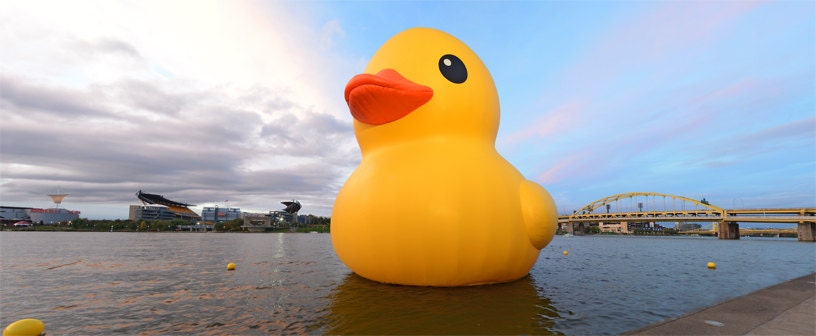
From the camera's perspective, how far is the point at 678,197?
234 ft

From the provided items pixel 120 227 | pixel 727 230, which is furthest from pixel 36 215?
pixel 727 230

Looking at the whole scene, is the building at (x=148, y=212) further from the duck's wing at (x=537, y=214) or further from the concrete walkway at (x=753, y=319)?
the concrete walkway at (x=753, y=319)

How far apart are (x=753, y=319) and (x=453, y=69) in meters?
6.81

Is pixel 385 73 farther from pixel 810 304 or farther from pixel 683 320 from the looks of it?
pixel 810 304

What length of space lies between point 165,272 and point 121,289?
351 centimetres

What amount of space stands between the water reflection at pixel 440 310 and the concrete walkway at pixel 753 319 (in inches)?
68.5

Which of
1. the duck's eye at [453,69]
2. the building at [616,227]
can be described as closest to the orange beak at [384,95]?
the duck's eye at [453,69]

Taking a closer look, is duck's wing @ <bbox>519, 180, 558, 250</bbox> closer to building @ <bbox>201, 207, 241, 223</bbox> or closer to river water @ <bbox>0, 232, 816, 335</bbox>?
river water @ <bbox>0, 232, 816, 335</bbox>

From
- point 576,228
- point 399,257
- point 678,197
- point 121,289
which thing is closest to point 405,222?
point 399,257

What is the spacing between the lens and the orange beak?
7195 millimetres

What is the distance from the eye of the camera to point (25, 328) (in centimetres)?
510

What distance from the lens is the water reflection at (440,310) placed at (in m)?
5.35

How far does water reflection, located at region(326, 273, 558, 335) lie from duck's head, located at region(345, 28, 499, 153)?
137 inches

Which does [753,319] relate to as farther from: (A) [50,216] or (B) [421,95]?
(A) [50,216]
